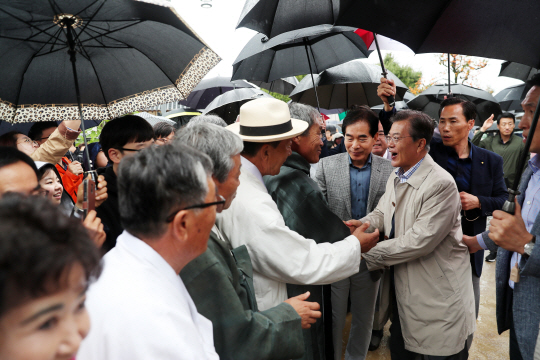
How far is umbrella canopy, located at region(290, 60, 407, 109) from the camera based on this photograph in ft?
18.0

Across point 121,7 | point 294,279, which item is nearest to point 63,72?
point 121,7

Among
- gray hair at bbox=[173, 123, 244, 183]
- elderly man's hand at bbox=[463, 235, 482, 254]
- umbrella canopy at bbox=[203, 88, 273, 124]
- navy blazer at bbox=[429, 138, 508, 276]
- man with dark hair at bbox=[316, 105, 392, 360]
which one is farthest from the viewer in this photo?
umbrella canopy at bbox=[203, 88, 273, 124]

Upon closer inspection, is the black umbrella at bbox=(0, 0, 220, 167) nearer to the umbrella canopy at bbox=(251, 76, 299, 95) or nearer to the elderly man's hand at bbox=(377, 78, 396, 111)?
the elderly man's hand at bbox=(377, 78, 396, 111)

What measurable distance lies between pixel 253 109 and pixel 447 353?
2195 millimetres

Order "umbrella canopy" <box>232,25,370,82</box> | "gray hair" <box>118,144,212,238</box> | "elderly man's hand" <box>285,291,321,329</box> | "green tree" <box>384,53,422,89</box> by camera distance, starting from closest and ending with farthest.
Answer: "gray hair" <box>118,144,212,238</box> → "elderly man's hand" <box>285,291,321,329</box> → "umbrella canopy" <box>232,25,370,82</box> → "green tree" <box>384,53,422,89</box>

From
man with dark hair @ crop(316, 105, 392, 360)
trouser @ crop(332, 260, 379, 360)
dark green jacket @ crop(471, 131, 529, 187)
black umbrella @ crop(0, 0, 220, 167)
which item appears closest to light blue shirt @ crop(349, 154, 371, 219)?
man with dark hair @ crop(316, 105, 392, 360)

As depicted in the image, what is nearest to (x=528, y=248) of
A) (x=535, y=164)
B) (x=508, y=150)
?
(x=535, y=164)

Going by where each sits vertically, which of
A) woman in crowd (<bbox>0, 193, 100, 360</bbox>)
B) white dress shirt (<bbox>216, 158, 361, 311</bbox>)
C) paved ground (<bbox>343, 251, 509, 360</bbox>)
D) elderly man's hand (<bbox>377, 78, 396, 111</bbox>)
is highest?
woman in crowd (<bbox>0, 193, 100, 360</bbox>)

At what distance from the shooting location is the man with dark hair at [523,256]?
192 centimetres

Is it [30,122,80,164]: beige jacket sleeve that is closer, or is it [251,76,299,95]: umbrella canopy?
[30,122,80,164]: beige jacket sleeve

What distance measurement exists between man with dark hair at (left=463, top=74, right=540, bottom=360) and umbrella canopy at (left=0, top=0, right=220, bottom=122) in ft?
7.09

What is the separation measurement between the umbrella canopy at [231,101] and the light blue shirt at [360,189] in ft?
9.43

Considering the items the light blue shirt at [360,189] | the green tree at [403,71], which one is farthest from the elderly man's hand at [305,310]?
the green tree at [403,71]

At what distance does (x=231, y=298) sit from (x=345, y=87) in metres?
5.29
